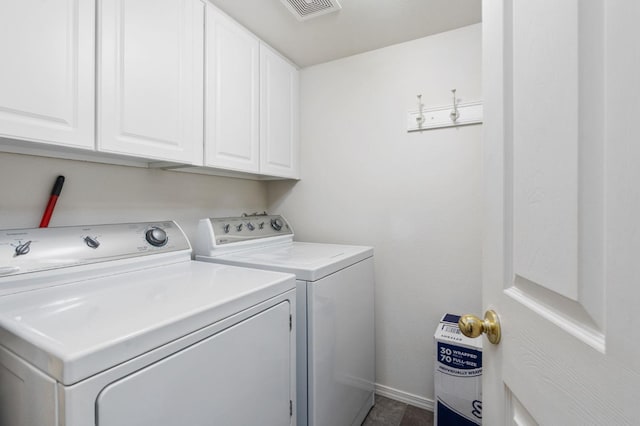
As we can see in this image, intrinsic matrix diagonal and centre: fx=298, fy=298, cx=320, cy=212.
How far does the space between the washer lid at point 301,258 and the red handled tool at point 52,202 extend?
0.69m

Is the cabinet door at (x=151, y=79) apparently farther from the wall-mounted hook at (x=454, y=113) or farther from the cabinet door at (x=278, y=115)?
the wall-mounted hook at (x=454, y=113)

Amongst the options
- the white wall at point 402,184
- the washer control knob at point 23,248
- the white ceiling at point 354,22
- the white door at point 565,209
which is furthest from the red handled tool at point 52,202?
the white door at point 565,209

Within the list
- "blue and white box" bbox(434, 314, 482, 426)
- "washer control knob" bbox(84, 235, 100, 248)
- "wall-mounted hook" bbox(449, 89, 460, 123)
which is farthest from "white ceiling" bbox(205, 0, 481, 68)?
"blue and white box" bbox(434, 314, 482, 426)

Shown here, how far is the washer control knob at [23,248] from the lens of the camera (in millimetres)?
1046

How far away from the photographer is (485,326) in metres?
0.71

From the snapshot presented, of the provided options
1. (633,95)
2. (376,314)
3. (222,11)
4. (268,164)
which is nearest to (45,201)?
(268,164)

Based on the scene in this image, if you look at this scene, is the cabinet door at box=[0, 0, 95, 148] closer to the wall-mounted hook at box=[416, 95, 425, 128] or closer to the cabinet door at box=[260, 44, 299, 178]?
the cabinet door at box=[260, 44, 299, 178]

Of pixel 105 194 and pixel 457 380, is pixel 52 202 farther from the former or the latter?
pixel 457 380

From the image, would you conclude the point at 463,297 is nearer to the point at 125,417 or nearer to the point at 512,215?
the point at 512,215

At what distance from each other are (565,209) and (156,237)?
1564 mm

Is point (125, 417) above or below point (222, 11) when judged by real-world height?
below

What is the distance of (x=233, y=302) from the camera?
0.94 metres

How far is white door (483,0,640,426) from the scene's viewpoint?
343mm

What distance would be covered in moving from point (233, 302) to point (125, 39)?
1.14 m
